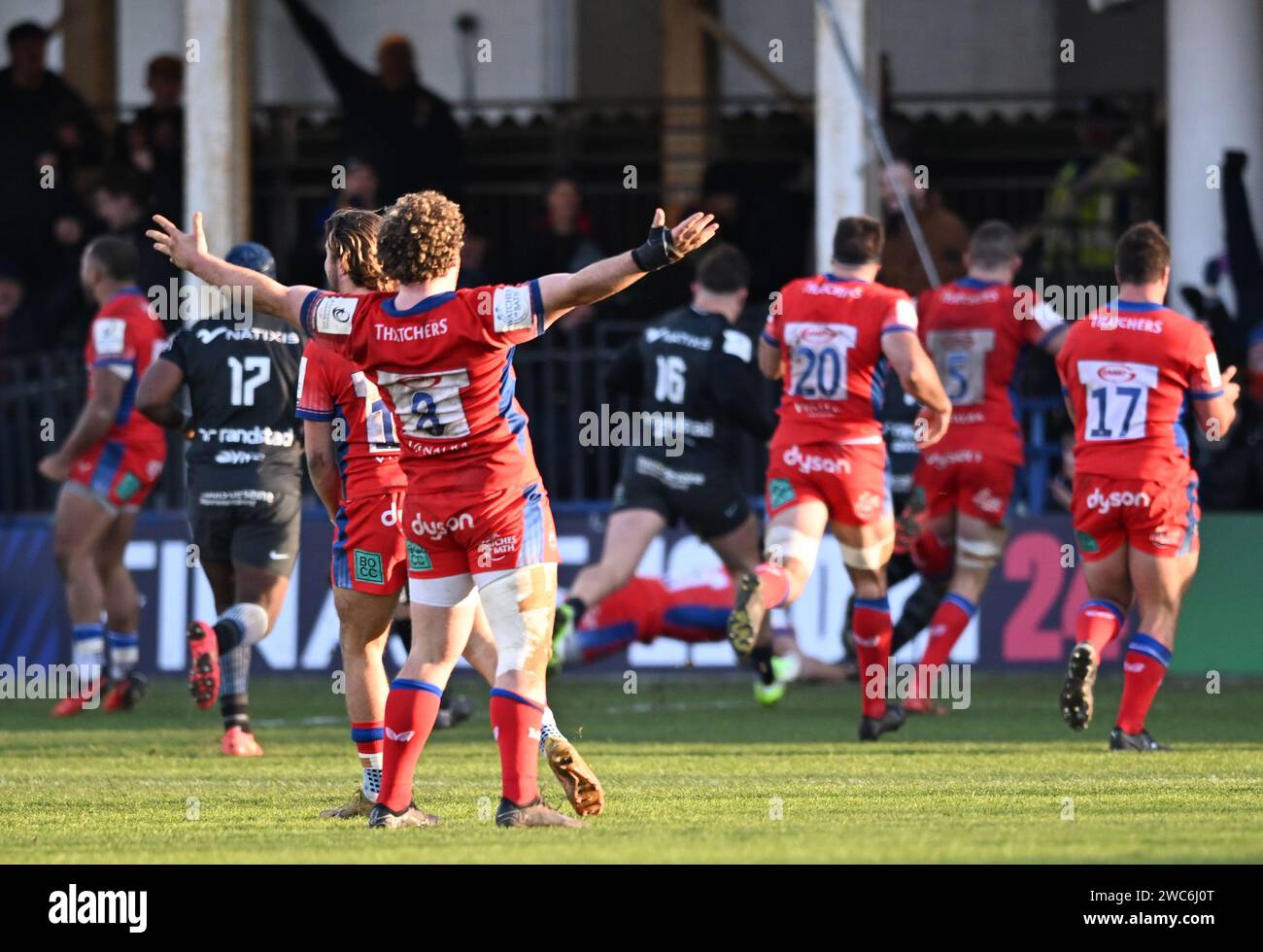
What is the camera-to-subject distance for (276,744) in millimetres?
10383

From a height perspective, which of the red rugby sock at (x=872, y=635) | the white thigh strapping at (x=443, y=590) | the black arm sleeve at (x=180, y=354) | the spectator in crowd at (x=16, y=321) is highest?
the spectator in crowd at (x=16, y=321)

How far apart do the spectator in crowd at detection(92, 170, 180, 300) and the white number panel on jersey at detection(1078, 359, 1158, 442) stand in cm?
666

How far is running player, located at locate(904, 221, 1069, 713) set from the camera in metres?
11.5

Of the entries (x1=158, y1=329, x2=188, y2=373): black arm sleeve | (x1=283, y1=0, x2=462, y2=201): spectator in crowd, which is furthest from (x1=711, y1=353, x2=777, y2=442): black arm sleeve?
(x1=283, y1=0, x2=462, y2=201): spectator in crowd

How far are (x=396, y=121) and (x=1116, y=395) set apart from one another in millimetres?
7744

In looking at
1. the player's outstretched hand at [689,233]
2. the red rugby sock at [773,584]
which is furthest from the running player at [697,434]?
the player's outstretched hand at [689,233]

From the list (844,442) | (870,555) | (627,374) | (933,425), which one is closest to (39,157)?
(627,374)

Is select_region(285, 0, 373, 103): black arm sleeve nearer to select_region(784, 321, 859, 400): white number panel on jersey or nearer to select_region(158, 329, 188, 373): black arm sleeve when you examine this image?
→ select_region(158, 329, 188, 373): black arm sleeve

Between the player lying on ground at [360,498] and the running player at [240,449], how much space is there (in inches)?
86.4

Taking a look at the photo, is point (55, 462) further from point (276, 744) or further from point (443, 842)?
point (443, 842)

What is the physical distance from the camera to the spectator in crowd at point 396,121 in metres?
15.9

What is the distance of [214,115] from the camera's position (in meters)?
15.0

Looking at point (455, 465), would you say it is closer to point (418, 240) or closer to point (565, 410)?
point (418, 240)

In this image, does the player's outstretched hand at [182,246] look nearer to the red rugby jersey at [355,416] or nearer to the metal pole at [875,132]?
the red rugby jersey at [355,416]
